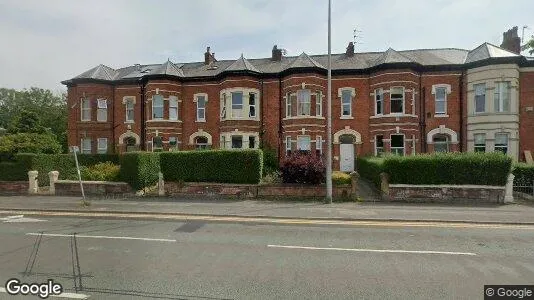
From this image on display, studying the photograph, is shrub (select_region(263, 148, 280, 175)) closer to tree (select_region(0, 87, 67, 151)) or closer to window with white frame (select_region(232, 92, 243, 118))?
window with white frame (select_region(232, 92, 243, 118))

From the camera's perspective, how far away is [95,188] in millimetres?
16141

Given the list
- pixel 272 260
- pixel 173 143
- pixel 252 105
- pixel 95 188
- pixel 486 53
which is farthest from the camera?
pixel 173 143

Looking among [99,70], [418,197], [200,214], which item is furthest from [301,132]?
[99,70]

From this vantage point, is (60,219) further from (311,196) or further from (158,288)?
(311,196)

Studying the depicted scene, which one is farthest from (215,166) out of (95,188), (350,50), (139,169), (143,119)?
(350,50)

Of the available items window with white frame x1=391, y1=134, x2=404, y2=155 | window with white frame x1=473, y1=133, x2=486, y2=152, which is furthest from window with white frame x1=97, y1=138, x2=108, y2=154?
Result: window with white frame x1=473, y1=133, x2=486, y2=152

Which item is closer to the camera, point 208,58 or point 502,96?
point 502,96

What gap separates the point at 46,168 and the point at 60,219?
9.40 meters

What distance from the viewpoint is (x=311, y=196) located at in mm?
14773

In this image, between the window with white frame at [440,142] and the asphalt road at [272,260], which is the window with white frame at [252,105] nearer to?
the window with white frame at [440,142]

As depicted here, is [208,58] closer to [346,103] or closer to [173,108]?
[173,108]

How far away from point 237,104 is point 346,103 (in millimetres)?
7941

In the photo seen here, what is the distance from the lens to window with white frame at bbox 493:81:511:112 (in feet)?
66.3

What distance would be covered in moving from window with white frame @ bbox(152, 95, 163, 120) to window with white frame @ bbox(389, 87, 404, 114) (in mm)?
16622
